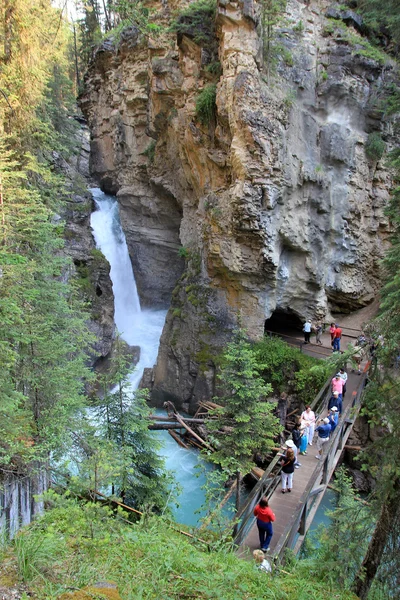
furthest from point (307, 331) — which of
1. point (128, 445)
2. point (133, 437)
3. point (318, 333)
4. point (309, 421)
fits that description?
point (128, 445)

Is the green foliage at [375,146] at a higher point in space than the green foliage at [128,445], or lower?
higher

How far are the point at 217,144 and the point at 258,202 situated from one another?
3626 millimetres

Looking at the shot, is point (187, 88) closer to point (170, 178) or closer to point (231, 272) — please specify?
point (170, 178)

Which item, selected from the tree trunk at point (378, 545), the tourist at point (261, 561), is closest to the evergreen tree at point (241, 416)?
the tourist at point (261, 561)

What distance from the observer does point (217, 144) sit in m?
16.5

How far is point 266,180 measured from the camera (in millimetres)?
14898

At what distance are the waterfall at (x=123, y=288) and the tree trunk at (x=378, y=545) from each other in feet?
57.8

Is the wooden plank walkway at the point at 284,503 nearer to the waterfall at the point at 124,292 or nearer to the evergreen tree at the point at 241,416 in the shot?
the evergreen tree at the point at 241,416

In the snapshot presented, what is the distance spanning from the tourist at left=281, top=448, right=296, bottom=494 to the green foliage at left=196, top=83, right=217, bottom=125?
45.4 feet

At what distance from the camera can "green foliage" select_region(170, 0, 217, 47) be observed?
15930mm

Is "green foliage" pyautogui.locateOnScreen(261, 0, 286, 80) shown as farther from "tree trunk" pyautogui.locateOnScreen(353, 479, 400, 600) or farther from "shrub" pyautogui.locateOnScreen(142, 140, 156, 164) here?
"tree trunk" pyautogui.locateOnScreen(353, 479, 400, 600)

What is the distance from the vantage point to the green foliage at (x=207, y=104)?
52.5 feet

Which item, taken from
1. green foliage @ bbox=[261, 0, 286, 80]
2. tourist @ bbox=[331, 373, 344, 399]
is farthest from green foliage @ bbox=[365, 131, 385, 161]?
tourist @ bbox=[331, 373, 344, 399]

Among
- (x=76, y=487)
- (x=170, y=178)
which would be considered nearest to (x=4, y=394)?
(x=76, y=487)
